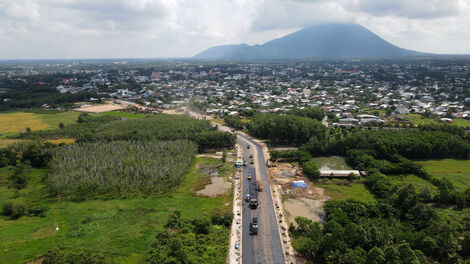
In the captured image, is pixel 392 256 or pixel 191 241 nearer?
pixel 392 256

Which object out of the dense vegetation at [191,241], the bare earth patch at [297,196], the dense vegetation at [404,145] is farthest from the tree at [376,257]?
the dense vegetation at [404,145]

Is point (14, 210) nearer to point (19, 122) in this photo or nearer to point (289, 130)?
point (289, 130)

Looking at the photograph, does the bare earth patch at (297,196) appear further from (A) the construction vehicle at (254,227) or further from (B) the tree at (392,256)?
(B) the tree at (392,256)

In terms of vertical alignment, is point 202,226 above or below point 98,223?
above

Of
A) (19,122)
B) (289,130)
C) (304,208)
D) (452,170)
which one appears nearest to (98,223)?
(304,208)

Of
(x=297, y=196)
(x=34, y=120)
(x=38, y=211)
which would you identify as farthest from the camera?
(x=34, y=120)

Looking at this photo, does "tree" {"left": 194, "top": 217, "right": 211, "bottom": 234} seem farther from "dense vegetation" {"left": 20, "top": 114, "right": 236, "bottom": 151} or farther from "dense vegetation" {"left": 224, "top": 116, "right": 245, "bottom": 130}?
"dense vegetation" {"left": 224, "top": 116, "right": 245, "bottom": 130}

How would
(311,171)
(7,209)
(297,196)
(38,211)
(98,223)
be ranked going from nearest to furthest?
(98,223)
(7,209)
(38,211)
(297,196)
(311,171)

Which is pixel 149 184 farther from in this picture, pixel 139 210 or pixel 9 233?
pixel 9 233

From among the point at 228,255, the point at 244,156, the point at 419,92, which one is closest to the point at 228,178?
the point at 244,156
